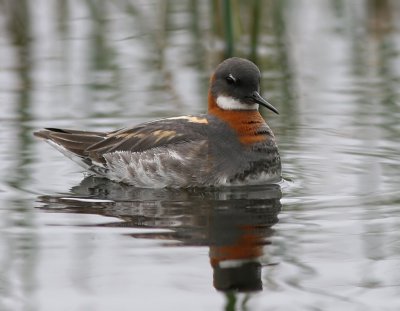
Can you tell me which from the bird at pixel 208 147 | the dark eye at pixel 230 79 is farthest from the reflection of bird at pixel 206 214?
the dark eye at pixel 230 79

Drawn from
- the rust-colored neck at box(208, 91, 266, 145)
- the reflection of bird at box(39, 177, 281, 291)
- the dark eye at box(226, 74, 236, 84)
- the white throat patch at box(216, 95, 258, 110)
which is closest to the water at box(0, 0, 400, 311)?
the reflection of bird at box(39, 177, 281, 291)

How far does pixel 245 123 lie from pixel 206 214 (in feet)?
5.35

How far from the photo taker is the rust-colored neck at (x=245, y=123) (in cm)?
1034

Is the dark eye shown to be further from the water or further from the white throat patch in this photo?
the water

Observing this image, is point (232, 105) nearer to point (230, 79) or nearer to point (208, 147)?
point (230, 79)

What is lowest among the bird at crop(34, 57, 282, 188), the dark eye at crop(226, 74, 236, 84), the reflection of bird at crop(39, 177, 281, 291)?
the reflection of bird at crop(39, 177, 281, 291)

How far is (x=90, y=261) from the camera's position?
7.63 meters

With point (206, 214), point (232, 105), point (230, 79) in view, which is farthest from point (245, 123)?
point (206, 214)

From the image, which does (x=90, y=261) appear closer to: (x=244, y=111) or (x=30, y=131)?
(x=244, y=111)

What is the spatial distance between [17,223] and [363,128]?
452cm

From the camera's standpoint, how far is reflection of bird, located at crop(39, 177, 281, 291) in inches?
298

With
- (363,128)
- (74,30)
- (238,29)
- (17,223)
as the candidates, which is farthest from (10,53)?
(17,223)

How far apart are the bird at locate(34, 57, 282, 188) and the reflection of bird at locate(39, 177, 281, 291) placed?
0.12 metres

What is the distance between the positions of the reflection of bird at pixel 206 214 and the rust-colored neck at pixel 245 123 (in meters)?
0.50
